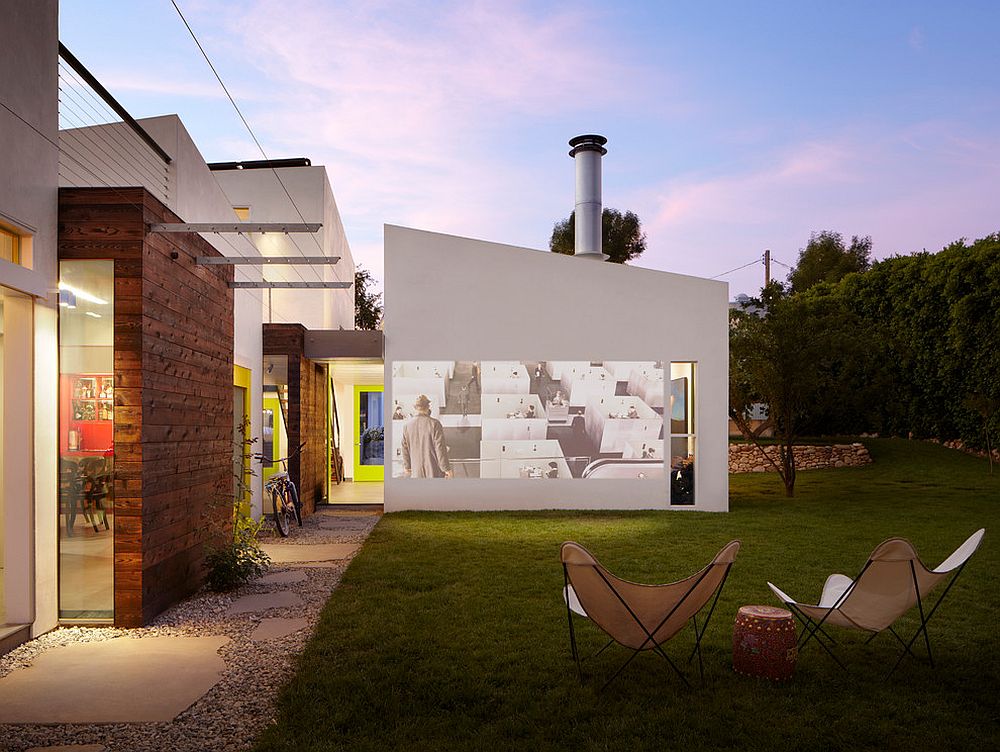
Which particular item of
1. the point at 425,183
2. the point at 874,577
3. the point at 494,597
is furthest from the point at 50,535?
the point at 425,183

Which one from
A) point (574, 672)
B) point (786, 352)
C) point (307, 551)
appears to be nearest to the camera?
point (574, 672)

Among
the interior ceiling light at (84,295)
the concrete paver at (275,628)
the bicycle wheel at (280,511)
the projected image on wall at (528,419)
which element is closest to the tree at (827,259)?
the projected image on wall at (528,419)

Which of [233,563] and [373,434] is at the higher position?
[373,434]

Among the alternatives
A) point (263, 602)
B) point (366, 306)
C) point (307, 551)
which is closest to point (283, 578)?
point (263, 602)

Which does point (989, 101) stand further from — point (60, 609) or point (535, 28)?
point (60, 609)

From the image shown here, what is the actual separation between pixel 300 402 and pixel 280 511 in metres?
2.32

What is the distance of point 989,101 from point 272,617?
1687cm

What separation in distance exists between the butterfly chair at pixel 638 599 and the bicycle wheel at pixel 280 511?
6523 mm

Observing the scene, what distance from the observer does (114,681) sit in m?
4.01

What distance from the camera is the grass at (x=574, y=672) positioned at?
329 cm

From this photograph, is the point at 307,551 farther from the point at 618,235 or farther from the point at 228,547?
the point at 618,235

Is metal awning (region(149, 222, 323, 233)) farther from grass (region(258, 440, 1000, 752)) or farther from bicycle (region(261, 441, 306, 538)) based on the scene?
bicycle (region(261, 441, 306, 538))

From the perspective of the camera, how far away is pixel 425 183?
74.3 ft

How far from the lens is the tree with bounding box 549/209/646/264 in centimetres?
3216
